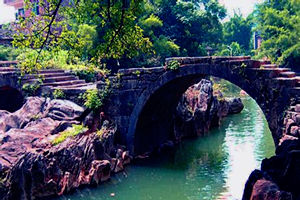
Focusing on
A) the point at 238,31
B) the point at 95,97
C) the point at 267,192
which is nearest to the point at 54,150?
the point at 95,97

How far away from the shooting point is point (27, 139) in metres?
10.9

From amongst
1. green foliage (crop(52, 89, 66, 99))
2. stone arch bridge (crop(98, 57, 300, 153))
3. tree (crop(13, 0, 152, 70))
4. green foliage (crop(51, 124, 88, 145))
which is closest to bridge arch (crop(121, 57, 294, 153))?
stone arch bridge (crop(98, 57, 300, 153))

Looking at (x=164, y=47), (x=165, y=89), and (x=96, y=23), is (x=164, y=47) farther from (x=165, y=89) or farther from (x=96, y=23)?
(x=96, y=23)

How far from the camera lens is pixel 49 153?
34.5 feet

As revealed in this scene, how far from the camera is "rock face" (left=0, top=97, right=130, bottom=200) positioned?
959cm

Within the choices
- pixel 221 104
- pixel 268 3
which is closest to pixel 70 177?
pixel 221 104

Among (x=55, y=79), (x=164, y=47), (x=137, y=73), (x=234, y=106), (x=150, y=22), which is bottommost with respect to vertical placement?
(x=234, y=106)

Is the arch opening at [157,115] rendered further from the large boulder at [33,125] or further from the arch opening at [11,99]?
the arch opening at [11,99]

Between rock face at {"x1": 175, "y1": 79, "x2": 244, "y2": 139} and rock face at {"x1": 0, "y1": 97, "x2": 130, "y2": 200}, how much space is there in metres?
4.44

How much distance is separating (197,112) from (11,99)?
814cm

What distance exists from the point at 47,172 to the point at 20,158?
0.89 m

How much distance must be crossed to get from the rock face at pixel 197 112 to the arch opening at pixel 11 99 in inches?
265

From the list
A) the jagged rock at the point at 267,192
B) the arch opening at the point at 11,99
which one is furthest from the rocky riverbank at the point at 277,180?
the arch opening at the point at 11,99

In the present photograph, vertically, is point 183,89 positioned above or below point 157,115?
above
